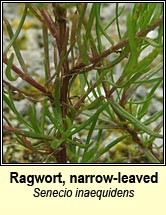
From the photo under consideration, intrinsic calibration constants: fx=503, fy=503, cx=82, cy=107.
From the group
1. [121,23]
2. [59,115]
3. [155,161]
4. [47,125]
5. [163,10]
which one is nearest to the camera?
→ [163,10]

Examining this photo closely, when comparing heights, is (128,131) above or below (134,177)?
above

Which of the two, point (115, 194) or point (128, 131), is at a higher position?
point (128, 131)

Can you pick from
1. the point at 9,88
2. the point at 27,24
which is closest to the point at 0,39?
the point at 9,88

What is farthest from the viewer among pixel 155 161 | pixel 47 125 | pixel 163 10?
pixel 47 125

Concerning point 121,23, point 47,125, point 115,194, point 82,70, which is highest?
point 121,23

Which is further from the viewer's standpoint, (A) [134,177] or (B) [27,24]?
(B) [27,24]

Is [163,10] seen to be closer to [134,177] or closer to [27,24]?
[134,177]

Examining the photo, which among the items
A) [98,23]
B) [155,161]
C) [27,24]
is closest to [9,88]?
[98,23]

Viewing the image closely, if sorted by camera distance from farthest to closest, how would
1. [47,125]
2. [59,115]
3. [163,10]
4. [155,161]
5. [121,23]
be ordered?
[121,23]
[47,125]
[155,161]
[59,115]
[163,10]

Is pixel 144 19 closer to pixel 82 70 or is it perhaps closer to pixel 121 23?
pixel 82 70
